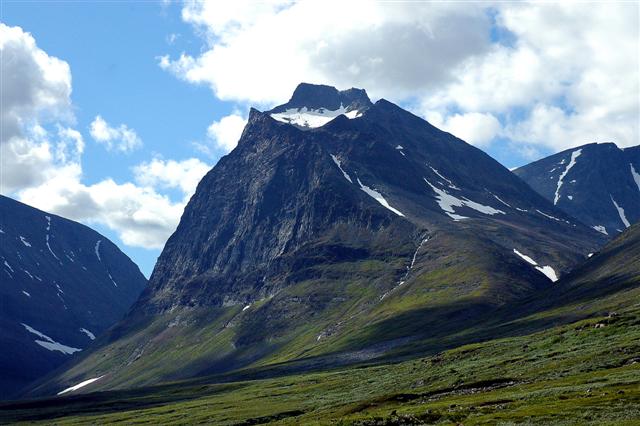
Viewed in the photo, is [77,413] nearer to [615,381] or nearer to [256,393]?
[256,393]

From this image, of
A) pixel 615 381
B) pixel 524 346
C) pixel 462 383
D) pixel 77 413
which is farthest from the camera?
pixel 77 413

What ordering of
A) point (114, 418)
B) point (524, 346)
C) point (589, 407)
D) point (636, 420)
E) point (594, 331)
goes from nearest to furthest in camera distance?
1. point (636, 420)
2. point (589, 407)
3. point (594, 331)
4. point (524, 346)
5. point (114, 418)

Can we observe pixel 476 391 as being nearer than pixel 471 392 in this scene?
No

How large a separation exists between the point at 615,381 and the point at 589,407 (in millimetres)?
15088

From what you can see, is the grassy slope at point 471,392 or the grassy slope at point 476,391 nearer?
the grassy slope at point 471,392

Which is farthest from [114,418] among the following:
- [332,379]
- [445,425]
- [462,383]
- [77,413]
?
[445,425]

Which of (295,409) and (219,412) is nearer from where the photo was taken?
(295,409)

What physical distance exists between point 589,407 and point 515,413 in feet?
21.5

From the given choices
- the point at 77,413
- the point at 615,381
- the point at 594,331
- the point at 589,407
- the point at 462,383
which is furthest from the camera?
the point at 77,413

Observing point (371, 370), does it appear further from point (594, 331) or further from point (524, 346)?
point (594, 331)

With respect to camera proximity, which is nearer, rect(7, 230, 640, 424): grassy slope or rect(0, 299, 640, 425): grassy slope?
rect(0, 299, 640, 425): grassy slope

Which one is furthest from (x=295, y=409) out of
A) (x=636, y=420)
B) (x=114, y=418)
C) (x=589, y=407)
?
(x=636, y=420)

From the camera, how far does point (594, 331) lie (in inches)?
5064

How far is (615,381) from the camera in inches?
3275
